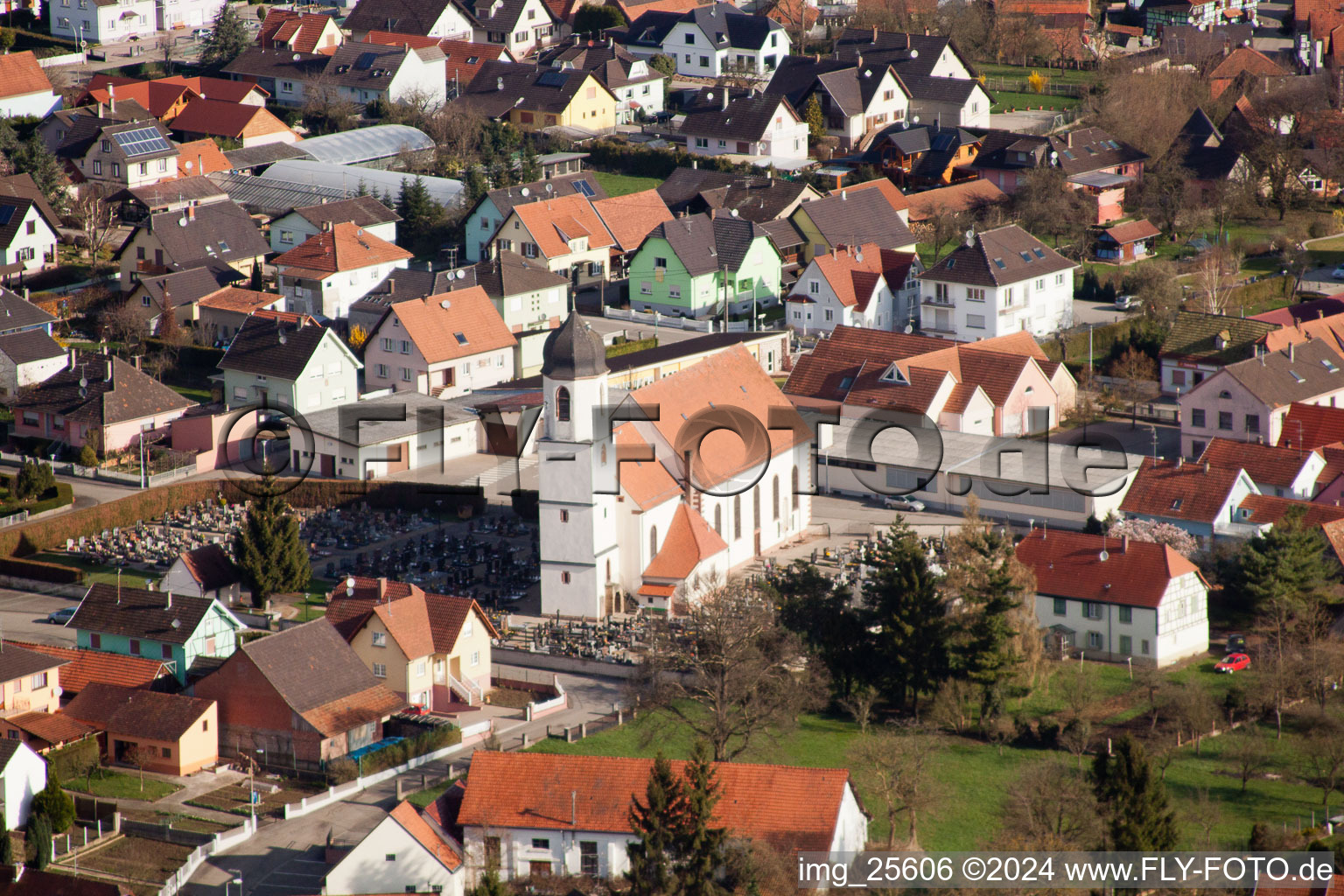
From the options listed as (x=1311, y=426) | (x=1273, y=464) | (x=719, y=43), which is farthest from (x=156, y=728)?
(x=719, y=43)

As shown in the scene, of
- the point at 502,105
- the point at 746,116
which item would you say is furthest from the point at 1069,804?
the point at 502,105

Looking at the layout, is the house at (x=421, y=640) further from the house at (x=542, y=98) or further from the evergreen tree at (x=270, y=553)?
the house at (x=542, y=98)

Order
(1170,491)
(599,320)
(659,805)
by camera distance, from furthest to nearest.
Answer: (599,320) → (1170,491) → (659,805)

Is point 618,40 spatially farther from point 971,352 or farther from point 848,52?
point 971,352

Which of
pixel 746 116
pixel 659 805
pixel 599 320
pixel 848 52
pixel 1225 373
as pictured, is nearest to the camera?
pixel 659 805

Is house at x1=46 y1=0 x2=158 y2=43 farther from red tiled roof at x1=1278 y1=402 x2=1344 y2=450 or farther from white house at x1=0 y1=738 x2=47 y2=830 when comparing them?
white house at x1=0 y1=738 x2=47 y2=830

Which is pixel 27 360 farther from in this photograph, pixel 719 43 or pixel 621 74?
pixel 719 43

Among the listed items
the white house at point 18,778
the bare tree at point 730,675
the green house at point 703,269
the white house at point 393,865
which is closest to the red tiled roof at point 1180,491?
the bare tree at point 730,675
